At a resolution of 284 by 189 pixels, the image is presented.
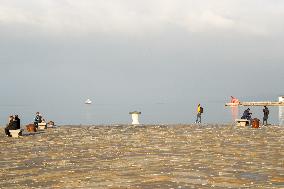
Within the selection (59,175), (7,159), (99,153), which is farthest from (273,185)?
(7,159)

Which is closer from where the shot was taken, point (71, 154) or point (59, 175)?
point (59, 175)

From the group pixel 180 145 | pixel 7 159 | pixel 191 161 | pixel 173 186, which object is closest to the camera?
pixel 173 186

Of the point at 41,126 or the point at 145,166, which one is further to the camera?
the point at 41,126

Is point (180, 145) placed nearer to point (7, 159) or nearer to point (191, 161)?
point (191, 161)

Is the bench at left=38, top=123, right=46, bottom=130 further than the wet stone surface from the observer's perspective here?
Yes

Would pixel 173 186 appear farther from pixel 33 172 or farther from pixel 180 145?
pixel 180 145

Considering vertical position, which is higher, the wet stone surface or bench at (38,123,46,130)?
bench at (38,123,46,130)

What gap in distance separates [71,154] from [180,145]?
195 inches

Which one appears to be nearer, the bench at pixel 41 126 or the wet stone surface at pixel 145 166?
the wet stone surface at pixel 145 166

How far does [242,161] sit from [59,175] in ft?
18.1

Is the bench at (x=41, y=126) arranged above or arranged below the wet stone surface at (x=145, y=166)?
above

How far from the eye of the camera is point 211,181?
959 centimetres

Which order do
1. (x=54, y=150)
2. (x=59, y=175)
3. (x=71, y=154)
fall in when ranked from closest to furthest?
1. (x=59, y=175)
2. (x=71, y=154)
3. (x=54, y=150)

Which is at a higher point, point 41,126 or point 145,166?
point 41,126
